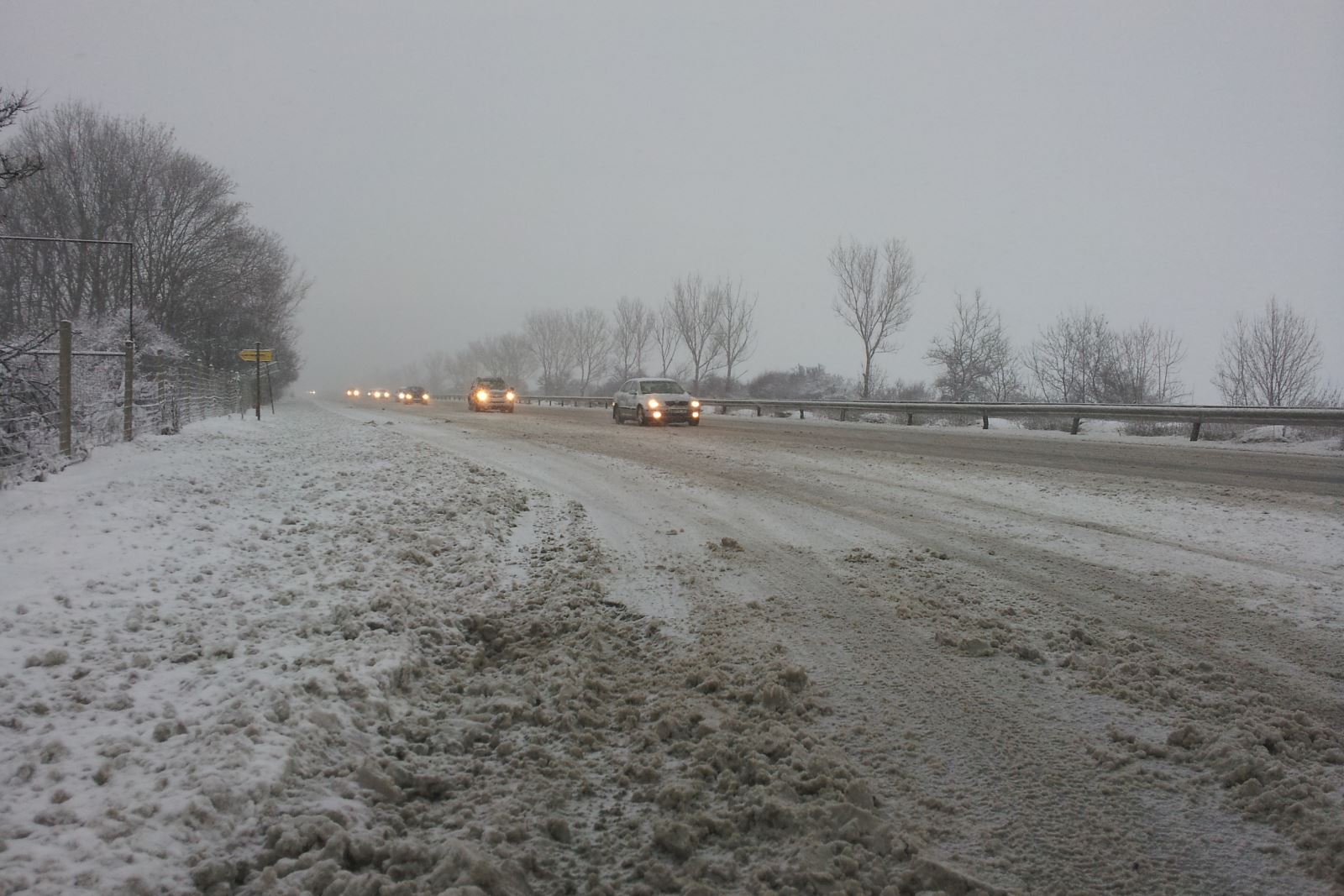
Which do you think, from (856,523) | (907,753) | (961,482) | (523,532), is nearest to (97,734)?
(907,753)

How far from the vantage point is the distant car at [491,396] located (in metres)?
35.9

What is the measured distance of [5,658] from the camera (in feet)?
10.3

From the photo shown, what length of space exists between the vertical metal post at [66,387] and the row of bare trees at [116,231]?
2322 centimetres

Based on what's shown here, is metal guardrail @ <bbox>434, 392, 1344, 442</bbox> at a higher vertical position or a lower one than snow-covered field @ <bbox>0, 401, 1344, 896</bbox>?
higher

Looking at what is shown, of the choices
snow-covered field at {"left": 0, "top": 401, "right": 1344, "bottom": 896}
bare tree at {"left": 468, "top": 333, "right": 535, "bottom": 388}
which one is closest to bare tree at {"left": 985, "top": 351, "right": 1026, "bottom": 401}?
snow-covered field at {"left": 0, "top": 401, "right": 1344, "bottom": 896}

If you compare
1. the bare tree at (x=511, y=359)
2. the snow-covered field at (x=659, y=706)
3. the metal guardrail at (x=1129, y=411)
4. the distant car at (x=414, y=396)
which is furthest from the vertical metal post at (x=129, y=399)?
the bare tree at (x=511, y=359)

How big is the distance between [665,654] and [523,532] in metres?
3.39

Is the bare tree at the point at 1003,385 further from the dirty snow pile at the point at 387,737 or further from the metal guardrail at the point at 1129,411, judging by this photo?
the dirty snow pile at the point at 387,737

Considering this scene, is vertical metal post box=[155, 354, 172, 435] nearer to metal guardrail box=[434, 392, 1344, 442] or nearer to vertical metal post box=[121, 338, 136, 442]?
vertical metal post box=[121, 338, 136, 442]

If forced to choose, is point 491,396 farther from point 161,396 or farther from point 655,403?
point 161,396

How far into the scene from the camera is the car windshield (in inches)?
943

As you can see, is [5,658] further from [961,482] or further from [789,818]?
[961,482]

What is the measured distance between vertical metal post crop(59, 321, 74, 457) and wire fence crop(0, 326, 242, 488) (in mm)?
14

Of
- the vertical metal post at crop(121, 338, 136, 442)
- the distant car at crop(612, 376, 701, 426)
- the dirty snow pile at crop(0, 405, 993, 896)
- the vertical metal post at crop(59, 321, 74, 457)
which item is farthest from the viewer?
the distant car at crop(612, 376, 701, 426)
